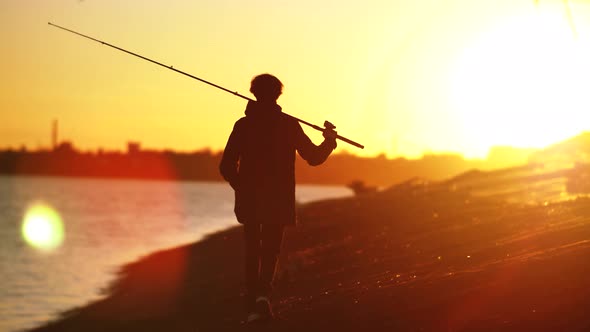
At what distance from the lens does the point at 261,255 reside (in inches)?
357

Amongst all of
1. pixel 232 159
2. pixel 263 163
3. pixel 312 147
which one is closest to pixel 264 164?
pixel 263 163

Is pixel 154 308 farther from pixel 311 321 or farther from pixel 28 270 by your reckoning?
Result: pixel 28 270

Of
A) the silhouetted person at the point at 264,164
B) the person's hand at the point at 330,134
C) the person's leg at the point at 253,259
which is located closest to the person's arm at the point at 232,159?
the silhouetted person at the point at 264,164

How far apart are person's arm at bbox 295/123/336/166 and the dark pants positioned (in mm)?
700

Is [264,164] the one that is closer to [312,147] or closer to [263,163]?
[263,163]

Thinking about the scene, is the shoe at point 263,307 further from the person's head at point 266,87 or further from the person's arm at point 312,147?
the person's head at point 266,87

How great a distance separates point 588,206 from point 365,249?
14.0 ft


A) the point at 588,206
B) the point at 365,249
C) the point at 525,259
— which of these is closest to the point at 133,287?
the point at 365,249

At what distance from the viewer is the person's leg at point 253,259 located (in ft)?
29.3

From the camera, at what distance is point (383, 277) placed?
12.1 metres

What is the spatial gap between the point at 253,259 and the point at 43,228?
236ft

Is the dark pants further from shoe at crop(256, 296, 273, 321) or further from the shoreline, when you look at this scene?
the shoreline

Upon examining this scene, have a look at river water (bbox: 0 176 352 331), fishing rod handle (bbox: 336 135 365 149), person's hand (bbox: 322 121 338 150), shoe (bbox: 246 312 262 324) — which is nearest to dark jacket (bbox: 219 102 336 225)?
person's hand (bbox: 322 121 338 150)

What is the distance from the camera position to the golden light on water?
5975 centimetres
